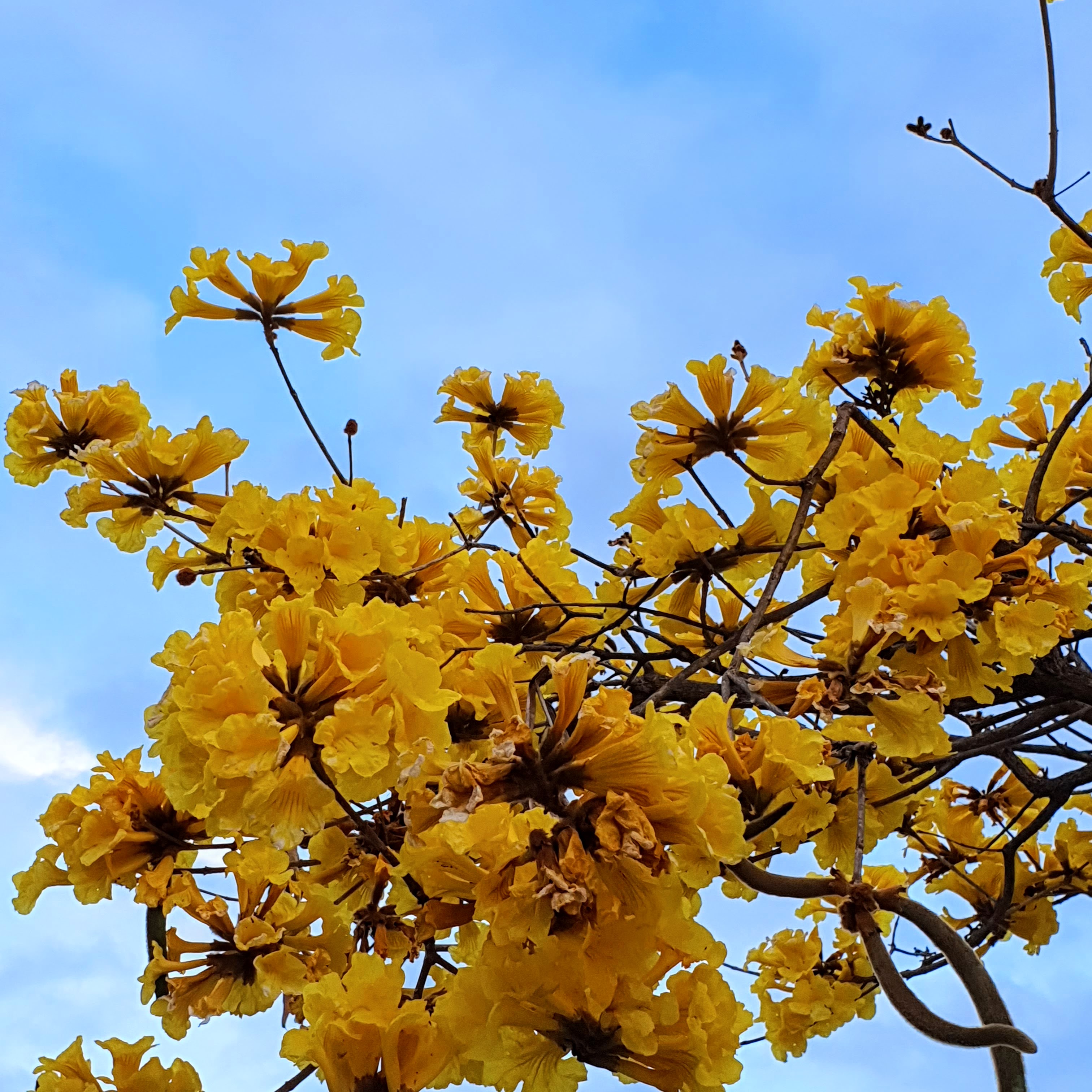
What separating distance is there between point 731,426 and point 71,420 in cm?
128

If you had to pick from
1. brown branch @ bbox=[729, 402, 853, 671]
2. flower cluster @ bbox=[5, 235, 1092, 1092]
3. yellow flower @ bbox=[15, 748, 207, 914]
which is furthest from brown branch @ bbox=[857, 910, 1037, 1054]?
yellow flower @ bbox=[15, 748, 207, 914]

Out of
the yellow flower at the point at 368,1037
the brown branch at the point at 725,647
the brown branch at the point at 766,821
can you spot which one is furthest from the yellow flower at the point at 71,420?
the brown branch at the point at 766,821

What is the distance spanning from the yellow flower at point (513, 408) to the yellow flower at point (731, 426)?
651 millimetres

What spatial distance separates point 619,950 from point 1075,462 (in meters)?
1.48

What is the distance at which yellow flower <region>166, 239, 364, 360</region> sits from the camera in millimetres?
2029

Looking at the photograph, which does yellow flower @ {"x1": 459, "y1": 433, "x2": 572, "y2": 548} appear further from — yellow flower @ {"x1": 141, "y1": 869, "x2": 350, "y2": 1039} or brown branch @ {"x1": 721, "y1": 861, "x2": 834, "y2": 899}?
brown branch @ {"x1": 721, "y1": 861, "x2": 834, "y2": 899}

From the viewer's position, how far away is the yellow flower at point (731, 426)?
1.68 metres

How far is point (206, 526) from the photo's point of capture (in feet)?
6.37

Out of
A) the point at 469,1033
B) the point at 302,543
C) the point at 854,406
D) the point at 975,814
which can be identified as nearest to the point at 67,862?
the point at 302,543

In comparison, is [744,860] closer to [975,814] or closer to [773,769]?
[773,769]

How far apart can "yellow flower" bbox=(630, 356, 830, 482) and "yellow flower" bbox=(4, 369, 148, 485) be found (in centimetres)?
104

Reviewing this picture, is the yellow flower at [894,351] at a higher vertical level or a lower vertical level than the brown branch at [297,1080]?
higher

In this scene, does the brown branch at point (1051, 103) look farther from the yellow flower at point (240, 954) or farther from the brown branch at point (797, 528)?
the yellow flower at point (240, 954)

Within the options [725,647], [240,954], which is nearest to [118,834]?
[240,954]
